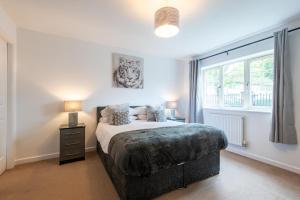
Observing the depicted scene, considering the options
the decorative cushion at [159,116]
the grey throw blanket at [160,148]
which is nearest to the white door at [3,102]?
the grey throw blanket at [160,148]

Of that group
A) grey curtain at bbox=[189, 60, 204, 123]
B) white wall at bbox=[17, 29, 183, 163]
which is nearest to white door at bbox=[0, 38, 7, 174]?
white wall at bbox=[17, 29, 183, 163]

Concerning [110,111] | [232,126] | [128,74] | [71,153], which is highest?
[128,74]

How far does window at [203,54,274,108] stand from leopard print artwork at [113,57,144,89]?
1.90 m

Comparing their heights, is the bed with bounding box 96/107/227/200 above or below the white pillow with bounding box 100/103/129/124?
below

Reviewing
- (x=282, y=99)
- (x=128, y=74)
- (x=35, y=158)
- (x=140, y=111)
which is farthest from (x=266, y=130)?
(x=35, y=158)

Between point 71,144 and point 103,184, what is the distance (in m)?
1.16

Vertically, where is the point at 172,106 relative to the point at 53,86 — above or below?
below

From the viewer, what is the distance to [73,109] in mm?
2994

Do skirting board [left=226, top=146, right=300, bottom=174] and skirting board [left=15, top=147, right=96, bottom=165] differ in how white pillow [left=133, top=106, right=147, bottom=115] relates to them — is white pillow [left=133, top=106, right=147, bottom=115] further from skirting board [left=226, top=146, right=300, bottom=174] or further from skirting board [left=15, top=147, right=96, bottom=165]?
skirting board [left=226, top=146, right=300, bottom=174]

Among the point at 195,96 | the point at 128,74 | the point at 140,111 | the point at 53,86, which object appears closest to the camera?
the point at 53,86

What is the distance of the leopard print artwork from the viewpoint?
378cm

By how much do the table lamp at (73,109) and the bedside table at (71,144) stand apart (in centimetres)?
23

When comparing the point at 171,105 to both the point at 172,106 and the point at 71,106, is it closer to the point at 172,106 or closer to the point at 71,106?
the point at 172,106

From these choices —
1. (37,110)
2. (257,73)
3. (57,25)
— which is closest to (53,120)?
(37,110)
